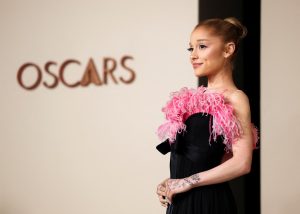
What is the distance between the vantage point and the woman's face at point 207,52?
1.43 meters

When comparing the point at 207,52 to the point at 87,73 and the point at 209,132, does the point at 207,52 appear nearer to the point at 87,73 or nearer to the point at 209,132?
the point at 209,132

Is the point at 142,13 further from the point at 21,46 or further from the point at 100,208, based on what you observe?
the point at 100,208

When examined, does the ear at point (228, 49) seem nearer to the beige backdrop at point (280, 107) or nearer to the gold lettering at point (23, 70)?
the beige backdrop at point (280, 107)

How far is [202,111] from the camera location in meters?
1.39

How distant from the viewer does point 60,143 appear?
2791 mm

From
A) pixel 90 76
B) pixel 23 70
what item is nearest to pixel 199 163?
pixel 90 76

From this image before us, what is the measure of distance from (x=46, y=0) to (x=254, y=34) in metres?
1.34

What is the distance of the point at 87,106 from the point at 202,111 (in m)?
1.48

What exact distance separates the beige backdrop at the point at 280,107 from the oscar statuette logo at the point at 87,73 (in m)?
0.82

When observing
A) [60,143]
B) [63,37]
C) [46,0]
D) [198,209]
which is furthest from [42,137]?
[198,209]

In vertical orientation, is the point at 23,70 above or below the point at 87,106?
above

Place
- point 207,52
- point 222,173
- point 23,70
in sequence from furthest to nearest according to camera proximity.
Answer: point 23,70
point 207,52
point 222,173

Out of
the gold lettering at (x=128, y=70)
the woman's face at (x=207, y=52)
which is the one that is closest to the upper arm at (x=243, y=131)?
the woman's face at (x=207, y=52)

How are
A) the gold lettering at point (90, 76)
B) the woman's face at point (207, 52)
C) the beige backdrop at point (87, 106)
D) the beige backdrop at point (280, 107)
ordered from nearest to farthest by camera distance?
the woman's face at point (207, 52) → the beige backdrop at point (280, 107) → the beige backdrop at point (87, 106) → the gold lettering at point (90, 76)
